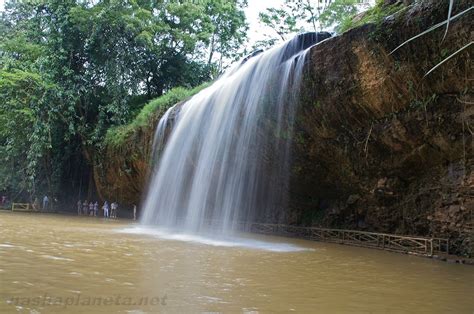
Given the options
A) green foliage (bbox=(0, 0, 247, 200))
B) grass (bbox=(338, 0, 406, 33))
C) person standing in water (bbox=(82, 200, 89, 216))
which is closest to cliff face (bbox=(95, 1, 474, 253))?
grass (bbox=(338, 0, 406, 33))

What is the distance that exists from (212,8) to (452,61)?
88.1 feet

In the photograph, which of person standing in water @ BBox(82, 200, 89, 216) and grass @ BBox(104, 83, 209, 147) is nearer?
grass @ BBox(104, 83, 209, 147)

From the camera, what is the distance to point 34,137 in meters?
26.9

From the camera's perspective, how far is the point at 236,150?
52.5ft

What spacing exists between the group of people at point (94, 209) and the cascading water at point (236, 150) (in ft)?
28.8

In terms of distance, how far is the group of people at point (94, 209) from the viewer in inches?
1081

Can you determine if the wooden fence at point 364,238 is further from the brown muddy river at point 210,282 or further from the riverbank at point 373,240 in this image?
the brown muddy river at point 210,282

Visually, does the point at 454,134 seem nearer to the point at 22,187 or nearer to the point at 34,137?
the point at 34,137

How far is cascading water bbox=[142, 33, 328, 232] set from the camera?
15.0 m

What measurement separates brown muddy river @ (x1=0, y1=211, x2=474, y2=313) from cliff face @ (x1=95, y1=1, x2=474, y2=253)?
3445mm

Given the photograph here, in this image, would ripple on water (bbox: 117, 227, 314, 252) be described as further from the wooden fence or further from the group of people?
the group of people

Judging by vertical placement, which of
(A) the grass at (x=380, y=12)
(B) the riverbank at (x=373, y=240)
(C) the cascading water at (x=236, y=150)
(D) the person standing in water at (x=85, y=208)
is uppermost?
(A) the grass at (x=380, y=12)

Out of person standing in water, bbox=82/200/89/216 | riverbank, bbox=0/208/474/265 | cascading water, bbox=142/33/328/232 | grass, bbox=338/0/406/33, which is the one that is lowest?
person standing in water, bbox=82/200/89/216

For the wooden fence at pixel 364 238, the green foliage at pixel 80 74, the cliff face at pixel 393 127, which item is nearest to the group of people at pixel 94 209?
the green foliage at pixel 80 74
